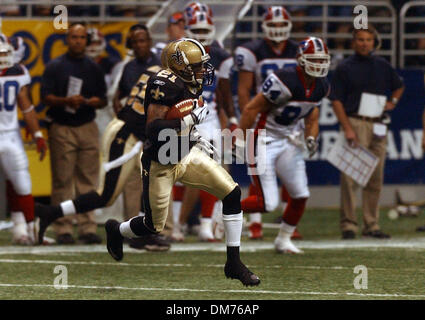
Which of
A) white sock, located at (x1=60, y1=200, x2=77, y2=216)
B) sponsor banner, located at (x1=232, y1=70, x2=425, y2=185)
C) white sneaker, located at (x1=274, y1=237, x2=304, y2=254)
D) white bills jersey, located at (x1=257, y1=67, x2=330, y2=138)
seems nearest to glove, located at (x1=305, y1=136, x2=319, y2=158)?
white bills jersey, located at (x1=257, y1=67, x2=330, y2=138)

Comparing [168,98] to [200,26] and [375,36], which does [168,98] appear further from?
[375,36]

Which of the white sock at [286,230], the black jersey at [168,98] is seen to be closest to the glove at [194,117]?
the black jersey at [168,98]

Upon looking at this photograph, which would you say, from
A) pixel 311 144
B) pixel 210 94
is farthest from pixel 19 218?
pixel 311 144

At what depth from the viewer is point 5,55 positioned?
10227 mm

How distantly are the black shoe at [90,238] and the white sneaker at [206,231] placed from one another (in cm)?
91

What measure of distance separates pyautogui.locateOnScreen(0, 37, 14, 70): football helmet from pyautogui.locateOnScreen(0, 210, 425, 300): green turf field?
1.55 metres

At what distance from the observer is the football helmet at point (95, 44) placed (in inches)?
464

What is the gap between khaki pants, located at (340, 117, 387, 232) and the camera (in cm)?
1094

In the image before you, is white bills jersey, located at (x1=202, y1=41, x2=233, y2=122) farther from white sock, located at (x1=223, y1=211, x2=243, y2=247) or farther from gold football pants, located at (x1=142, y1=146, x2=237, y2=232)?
white sock, located at (x1=223, y1=211, x2=243, y2=247)

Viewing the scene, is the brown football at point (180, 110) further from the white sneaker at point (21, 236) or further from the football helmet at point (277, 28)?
the football helmet at point (277, 28)

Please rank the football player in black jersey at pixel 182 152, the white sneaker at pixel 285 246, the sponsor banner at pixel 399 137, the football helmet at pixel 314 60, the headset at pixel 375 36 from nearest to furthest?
the football player in black jersey at pixel 182 152 → the football helmet at pixel 314 60 → the white sneaker at pixel 285 246 → the headset at pixel 375 36 → the sponsor banner at pixel 399 137

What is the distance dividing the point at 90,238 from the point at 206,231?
1.03 m
